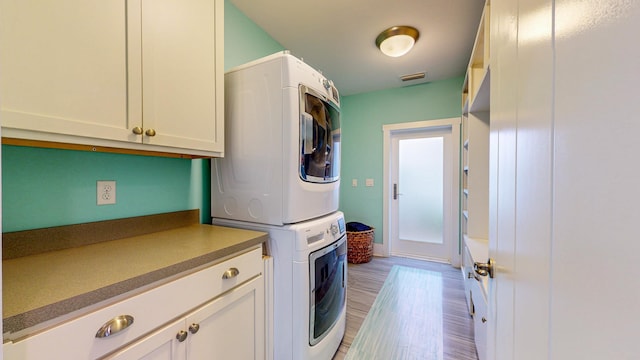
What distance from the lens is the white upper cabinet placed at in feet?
2.43

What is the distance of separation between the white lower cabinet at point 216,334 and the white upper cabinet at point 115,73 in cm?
73

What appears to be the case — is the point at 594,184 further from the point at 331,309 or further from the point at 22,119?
the point at 331,309

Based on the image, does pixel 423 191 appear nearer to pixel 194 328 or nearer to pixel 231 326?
pixel 231 326

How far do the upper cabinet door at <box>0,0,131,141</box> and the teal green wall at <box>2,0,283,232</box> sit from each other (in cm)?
33

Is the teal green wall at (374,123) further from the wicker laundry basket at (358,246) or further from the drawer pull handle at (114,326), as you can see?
the drawer pull handle at (114,326)

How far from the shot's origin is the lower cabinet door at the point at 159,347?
70cm

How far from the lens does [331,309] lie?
1536mm

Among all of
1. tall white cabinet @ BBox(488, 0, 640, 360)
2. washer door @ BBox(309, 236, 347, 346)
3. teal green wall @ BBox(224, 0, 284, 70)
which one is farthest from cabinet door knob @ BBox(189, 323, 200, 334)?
teal green wall @ BBox(224, 0, 284, 70)

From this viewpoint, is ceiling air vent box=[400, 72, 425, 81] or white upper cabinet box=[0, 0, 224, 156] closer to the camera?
white upper cabinet box=[0, 0, 224, 156]

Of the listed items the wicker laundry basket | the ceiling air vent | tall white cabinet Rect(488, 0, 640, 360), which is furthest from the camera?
the wicker laundry basket

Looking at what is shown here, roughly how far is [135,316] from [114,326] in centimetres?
6

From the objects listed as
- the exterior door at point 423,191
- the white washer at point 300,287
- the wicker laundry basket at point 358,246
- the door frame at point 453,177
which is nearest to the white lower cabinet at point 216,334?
the white washer at point 300,287

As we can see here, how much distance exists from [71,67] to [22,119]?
0.76ft

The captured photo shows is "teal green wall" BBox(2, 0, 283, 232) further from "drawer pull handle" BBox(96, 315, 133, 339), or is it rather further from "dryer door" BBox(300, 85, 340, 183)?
"dryer door" BBox(300, 85, 340, 183)
